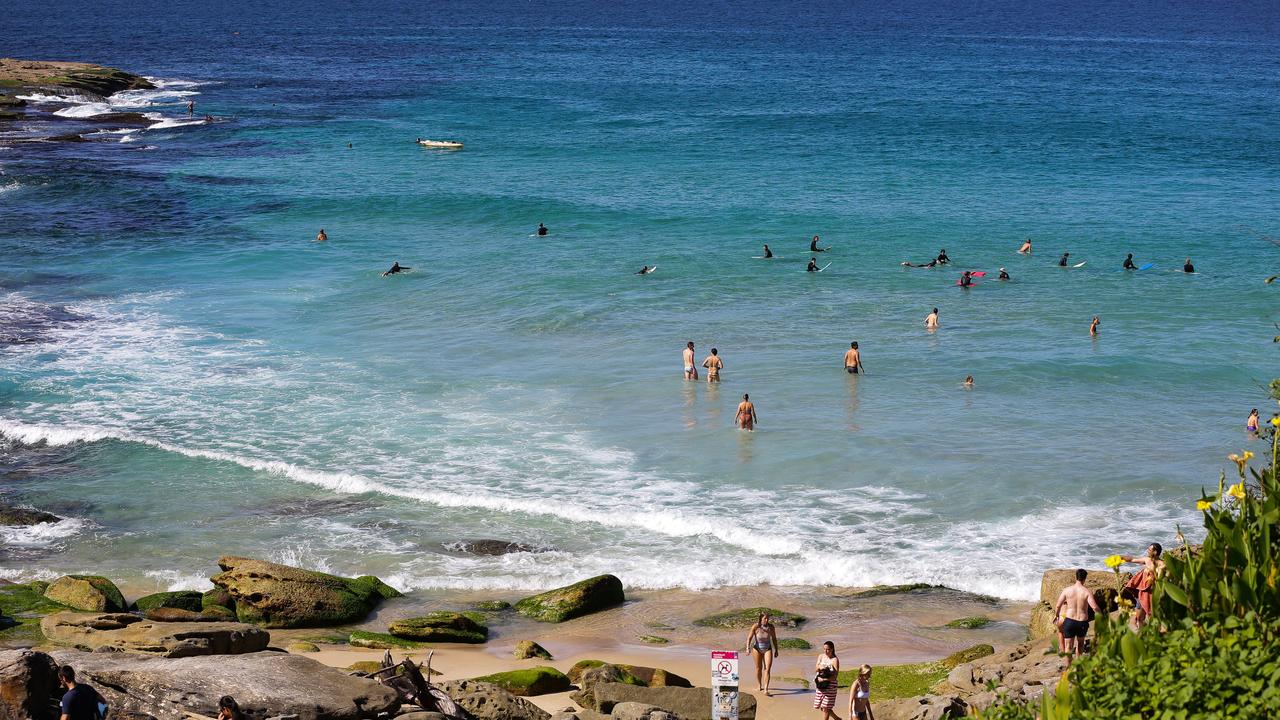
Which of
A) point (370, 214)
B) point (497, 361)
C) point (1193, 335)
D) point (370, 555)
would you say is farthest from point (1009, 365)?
point (370, 214)

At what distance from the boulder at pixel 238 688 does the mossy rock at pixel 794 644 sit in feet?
22.8

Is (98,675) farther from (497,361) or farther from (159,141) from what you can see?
(159,141)

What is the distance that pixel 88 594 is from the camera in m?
20.1

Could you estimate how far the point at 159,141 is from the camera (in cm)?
7038

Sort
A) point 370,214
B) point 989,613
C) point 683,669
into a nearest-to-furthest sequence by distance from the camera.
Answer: point 683,669
point 989,613
point 370,214

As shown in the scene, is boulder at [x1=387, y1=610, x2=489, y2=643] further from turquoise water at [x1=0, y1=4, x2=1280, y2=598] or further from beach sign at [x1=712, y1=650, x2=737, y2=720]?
beach sign at [x1=712, y1=650, x2=737, y2=720]

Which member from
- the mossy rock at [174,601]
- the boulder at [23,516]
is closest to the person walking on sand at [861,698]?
the mossy rock at [174,601]

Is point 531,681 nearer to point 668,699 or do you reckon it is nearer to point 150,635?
point 668,699

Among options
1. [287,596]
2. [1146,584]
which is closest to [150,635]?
[287,596]

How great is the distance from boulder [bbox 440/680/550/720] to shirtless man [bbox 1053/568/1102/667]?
638 centimetres

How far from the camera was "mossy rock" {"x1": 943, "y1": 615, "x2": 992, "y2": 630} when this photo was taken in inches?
786

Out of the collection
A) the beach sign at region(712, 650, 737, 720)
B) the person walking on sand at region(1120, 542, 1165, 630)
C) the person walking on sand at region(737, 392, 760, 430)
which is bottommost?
the person walking on sand at region(737, 392, 760, 430)

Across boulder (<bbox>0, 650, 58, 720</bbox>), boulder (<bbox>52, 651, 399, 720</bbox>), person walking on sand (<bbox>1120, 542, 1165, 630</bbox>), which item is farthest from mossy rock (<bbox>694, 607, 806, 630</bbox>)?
boulder (<bbox>0, 650, 58, 720</bbox>)

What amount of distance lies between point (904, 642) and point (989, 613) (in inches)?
78.8
